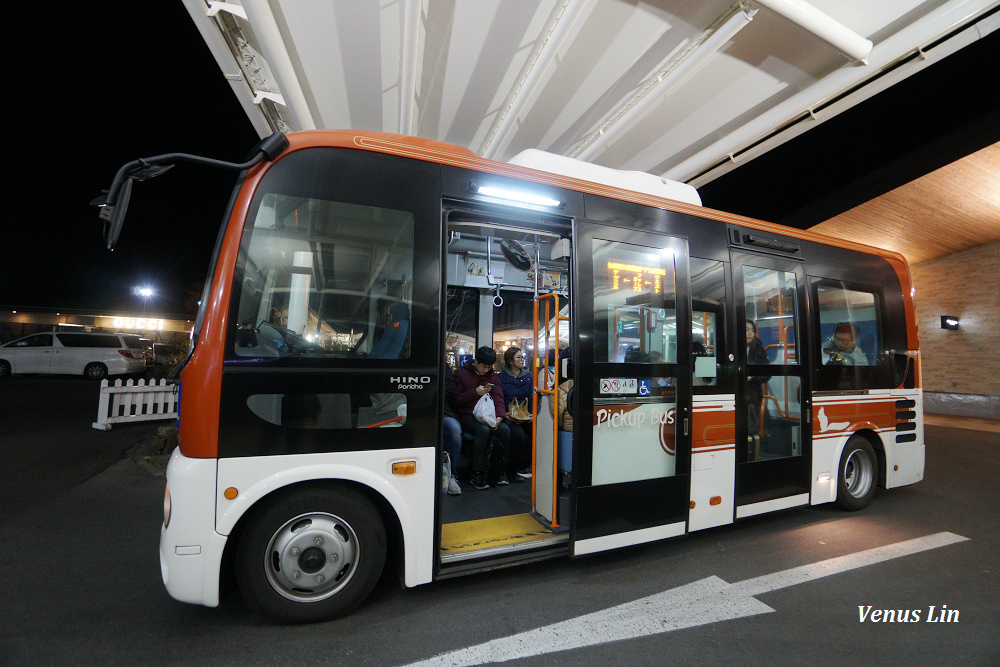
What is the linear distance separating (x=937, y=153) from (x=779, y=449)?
9198 millimetres

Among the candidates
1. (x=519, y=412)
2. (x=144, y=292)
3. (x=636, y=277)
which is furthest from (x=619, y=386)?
(x=144, y=292)

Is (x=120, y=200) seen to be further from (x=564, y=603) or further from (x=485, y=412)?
(x=485, y=412)

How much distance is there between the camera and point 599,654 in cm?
240

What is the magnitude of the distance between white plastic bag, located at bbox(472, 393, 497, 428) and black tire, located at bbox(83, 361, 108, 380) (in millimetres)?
17938

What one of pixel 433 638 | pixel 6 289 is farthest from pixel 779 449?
pixel 6 289

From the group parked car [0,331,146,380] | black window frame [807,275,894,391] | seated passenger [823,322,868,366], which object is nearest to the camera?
black window frame [807,275,894,391]

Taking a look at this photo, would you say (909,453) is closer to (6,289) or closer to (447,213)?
(447,213)

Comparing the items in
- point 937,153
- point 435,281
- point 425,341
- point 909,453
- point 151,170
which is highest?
point 937,153

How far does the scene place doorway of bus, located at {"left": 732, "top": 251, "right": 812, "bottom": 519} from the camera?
13.1 ft

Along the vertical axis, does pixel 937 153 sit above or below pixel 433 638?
above

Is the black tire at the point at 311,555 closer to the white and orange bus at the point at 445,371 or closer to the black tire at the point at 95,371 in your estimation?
the white and orange bus at the point at 445,371

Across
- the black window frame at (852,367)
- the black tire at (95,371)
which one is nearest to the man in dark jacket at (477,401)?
the black window frame at (852,367)

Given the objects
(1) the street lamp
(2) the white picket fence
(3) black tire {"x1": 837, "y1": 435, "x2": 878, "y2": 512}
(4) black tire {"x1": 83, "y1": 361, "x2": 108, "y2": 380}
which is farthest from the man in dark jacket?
(1) the street lamp

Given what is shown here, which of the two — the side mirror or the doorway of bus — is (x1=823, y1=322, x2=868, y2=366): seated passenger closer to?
the doorway of bus
